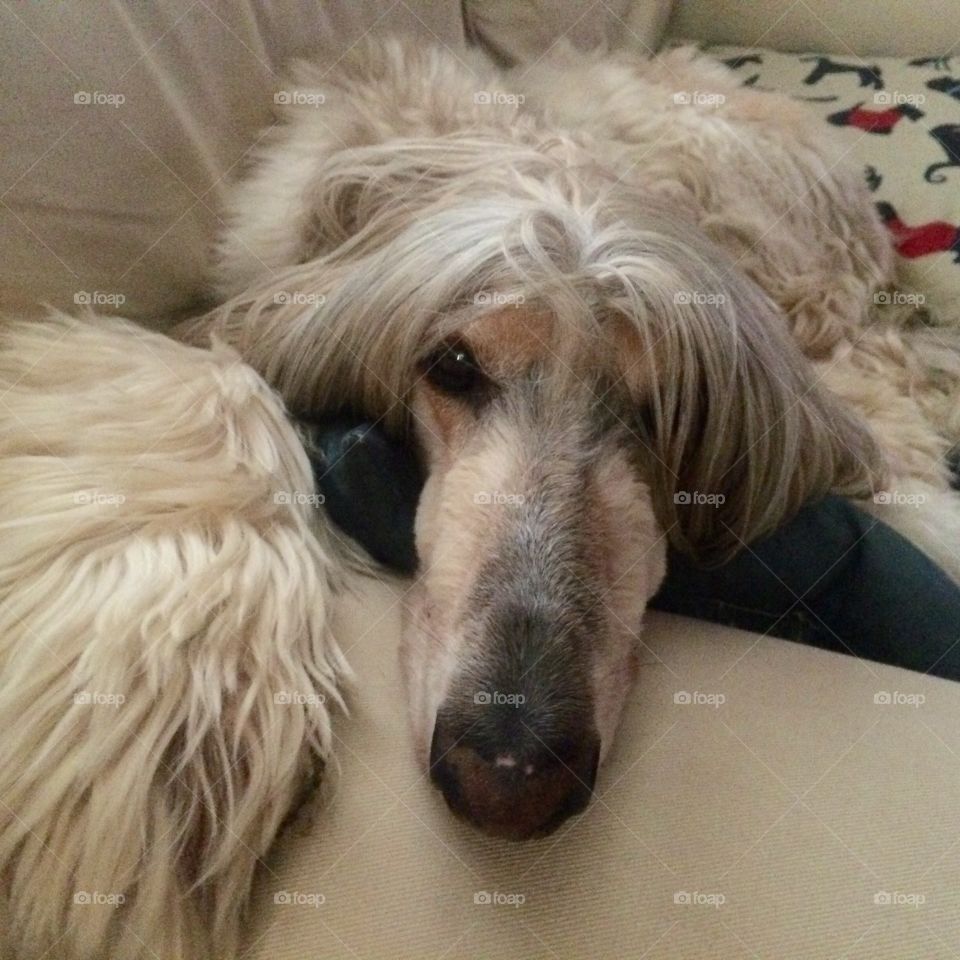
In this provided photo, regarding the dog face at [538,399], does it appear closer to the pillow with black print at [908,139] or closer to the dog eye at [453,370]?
the dog eye at [453,370]

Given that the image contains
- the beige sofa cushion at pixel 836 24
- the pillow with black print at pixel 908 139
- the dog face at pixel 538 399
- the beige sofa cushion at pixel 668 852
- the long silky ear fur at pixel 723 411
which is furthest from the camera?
the beige sofa cushion at pixel 836 24

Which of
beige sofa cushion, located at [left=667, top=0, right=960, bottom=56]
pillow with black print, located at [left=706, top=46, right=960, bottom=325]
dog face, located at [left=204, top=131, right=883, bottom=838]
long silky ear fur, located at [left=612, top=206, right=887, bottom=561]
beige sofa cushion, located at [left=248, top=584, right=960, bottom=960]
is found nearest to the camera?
beige sofa cushion, located at [left=248, top=584, right=960, bottom=960]

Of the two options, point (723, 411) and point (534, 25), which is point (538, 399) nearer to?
point (723, 411)

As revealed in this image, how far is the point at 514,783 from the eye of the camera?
2.03 feet

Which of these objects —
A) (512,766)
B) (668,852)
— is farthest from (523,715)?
(668,852)

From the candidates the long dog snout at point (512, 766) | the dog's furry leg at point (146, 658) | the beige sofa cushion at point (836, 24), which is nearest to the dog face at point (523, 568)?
the long dog snout at point (512, 766)

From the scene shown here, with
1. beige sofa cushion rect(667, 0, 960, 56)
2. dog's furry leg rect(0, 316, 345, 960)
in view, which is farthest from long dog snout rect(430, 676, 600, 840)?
beige sofa cushion rect(667, 0, 960, 56)

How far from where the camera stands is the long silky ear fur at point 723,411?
0.88 metres

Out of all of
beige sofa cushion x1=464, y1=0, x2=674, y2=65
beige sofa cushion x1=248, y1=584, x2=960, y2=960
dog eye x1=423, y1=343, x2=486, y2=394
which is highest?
beige sofa cushion x1=464, y1=0, x2=674, y2=65

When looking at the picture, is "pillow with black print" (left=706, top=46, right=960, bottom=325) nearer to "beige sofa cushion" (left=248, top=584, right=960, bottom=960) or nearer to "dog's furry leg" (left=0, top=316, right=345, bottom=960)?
"beige sofa cushion" (left=248, top=584, right=960, bottom=960)

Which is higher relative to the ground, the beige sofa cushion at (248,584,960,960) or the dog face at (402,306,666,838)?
the dog face at (402,306,666,838)

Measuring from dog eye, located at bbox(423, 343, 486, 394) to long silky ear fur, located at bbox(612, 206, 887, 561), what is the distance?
16cm

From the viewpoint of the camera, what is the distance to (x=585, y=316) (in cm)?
85

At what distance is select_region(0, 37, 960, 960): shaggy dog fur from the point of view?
0.64 meters
